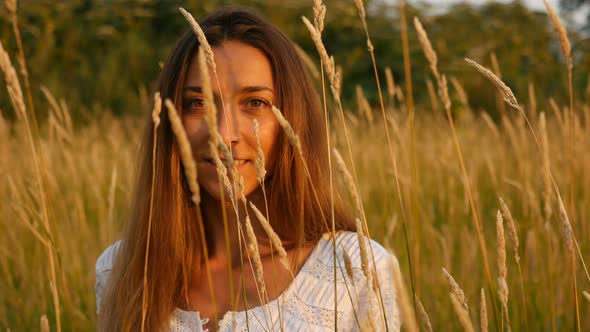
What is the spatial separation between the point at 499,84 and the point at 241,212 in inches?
39.7

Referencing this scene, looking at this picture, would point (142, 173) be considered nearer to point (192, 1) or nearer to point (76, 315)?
point (76, 315)

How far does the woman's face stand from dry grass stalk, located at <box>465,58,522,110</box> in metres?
0.62

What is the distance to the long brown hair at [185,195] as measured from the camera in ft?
5.47

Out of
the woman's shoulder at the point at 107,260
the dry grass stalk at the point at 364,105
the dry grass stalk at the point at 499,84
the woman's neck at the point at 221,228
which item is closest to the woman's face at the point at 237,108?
the woman's neck at the point at 221,228

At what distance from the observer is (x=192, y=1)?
23.7 ft

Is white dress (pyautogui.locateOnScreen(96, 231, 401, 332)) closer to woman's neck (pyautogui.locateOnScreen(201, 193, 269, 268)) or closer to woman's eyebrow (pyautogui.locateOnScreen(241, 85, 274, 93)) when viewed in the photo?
woman's neck (pyautogui.locateOnScreen(201, 193, 269, 268))

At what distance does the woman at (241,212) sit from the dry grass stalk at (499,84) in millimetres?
644

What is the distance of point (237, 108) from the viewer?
1577mm

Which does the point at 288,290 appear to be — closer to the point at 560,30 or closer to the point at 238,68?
the point at 238,68

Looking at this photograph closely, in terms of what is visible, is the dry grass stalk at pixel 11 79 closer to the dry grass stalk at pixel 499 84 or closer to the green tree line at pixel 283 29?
the dry grass stalk at pixel 499 84

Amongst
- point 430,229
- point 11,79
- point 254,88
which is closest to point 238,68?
point 254,88

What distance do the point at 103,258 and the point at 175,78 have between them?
656 millimetres

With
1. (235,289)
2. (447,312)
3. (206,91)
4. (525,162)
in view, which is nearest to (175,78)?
(235,289)

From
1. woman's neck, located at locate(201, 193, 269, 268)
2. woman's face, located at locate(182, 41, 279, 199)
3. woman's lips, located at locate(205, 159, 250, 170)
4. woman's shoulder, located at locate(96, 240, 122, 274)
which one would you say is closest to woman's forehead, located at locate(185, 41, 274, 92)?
woman's face, located at locate(182, 41, 279, 199)
